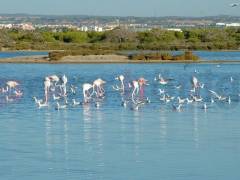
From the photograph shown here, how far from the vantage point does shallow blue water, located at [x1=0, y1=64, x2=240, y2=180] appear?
13.3 metres

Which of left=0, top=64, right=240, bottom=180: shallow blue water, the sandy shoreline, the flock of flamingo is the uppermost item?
left=0, top=64, right=240, bottom=180: shallow blue water

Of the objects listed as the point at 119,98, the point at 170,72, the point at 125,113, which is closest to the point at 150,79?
the point at 170,72

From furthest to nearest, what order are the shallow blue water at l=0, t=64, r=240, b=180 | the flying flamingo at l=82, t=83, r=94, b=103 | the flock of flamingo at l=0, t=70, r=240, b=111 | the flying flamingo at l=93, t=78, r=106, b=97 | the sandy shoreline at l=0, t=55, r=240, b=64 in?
the sandy shoreline at l=0, t=55, r=240, b=64 < the flying flamingo at l=93, t=78, r=106, b=97 < the flying flamingo at l=82, t=83, r=94, b=103 < the flock of flamingo at l=0, t=70, r=240, b=111 < the shallow blue water at l=0, t=64, r=240, b=180

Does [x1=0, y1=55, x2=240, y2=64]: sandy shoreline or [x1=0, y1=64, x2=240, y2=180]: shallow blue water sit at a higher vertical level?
[x1=0, y1=64, x2=240, y2=180]: shallow blue water

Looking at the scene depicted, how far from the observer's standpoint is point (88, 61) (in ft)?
184

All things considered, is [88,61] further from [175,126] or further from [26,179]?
[26,179]

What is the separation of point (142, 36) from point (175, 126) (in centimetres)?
7842

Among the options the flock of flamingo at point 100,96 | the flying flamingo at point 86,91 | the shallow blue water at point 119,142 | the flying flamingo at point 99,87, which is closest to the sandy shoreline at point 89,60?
the flock of flamingo at point 100,96

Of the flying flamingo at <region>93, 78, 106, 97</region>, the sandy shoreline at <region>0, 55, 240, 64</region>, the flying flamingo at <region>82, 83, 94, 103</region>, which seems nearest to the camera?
the flying flamingo at <region>82, 83, 94, 103</region>

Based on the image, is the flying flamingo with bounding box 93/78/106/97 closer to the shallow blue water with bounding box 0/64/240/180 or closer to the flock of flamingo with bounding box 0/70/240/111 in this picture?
the flock of flamingo with bounding box 0/70/240/111

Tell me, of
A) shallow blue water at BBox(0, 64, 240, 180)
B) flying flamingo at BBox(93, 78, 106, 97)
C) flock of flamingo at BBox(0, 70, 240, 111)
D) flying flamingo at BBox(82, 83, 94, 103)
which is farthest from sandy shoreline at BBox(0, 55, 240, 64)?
shallow blue water at BBox(0, 64, 240, 180)

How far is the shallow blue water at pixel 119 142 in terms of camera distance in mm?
13344

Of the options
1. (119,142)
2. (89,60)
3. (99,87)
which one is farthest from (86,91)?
(89,60)

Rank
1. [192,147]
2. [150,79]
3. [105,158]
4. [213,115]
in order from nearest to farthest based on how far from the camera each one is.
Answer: [105,158] → [192,147] → [213,115] → [150,79]
